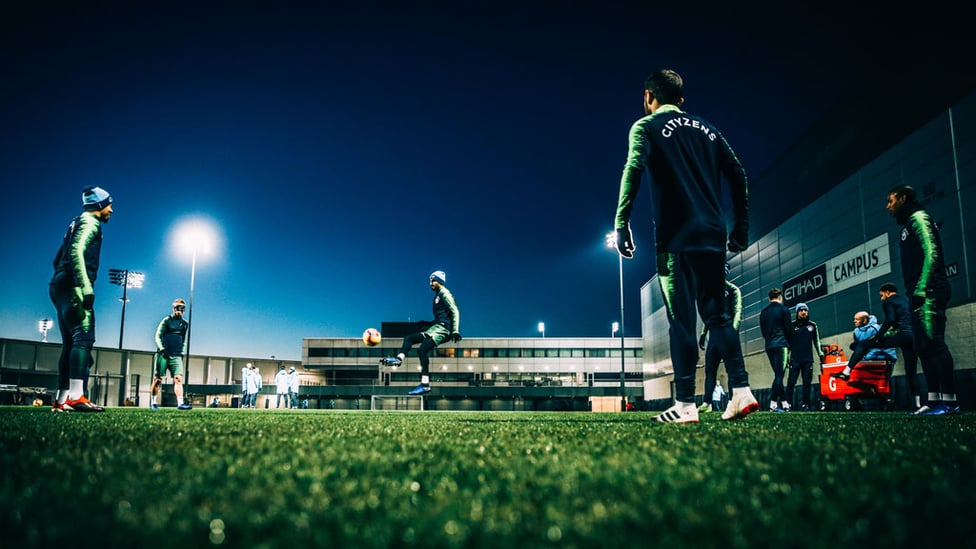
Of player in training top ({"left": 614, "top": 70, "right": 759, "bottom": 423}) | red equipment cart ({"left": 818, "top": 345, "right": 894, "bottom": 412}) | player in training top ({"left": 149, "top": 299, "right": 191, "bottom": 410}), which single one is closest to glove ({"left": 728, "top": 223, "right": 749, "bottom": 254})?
player in training top ({"left": 614, "top": 70, "right": 759, "bottom": 423})

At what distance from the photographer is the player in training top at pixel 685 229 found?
15.4 feet

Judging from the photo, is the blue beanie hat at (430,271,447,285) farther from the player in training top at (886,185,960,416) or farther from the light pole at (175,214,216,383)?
the light pole at (175,214,216,383)

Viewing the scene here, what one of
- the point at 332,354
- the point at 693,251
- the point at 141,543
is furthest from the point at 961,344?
the point at 332,354

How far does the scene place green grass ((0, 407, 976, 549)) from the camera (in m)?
1.05

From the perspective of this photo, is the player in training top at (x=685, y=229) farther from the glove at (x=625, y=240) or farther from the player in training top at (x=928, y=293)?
Answer: the player in training top at (x=928, y=293)

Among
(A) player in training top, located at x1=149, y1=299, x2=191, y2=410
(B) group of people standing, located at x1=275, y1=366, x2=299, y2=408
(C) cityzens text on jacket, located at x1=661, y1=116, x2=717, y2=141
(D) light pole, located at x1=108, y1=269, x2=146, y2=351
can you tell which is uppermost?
(D) light pole, located at x1=108, y1=269, x2=146, y2=351

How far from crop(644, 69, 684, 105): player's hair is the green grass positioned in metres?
3.42

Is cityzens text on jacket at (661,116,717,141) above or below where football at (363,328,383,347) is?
above

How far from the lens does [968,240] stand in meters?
16.4

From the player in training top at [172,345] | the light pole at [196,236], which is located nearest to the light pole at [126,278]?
the light pole at [196,236]

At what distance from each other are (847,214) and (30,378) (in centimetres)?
5047

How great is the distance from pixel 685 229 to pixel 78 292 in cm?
→ 677

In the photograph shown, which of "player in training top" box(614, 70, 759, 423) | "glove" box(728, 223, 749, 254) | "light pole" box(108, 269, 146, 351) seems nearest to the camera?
"player in training top" box(614, 70, 759, 423)

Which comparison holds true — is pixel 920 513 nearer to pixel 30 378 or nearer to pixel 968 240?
pixel 968 240
